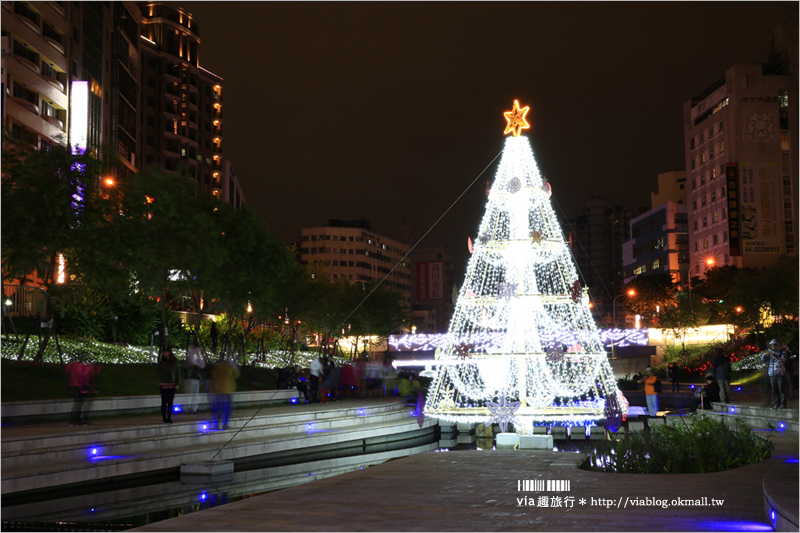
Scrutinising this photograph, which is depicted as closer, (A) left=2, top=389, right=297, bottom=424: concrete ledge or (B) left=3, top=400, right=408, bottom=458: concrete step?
(B) left=3, top=400, right=408, bottom=458: concrete step

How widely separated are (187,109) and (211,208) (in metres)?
78.9

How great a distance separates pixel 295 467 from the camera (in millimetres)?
17156

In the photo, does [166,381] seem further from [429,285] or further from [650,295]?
[429,285]

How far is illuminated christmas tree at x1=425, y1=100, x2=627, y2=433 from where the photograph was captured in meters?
22.0

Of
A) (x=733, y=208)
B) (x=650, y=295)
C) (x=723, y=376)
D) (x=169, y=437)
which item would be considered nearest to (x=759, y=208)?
(x=733, y=208)

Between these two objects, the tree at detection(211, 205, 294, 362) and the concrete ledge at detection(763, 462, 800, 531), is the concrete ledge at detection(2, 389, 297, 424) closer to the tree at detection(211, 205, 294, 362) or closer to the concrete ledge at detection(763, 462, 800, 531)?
the concrete ledge at detection(763, 462, 800, 531)

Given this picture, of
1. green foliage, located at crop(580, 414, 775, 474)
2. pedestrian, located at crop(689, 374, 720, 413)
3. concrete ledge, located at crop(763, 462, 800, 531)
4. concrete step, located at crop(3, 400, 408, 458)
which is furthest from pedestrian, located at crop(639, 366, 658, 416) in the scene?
concrete ledge, located at crop(763, 462, 800, 531)

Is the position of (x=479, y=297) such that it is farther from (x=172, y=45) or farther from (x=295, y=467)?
(x=172, y=45)

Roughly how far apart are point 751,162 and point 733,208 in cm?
636

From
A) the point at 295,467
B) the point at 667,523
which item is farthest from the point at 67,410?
the point at 667,523

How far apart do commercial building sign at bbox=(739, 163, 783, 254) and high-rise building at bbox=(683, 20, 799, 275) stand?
0.10 m

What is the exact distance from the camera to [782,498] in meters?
7.84

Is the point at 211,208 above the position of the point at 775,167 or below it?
below

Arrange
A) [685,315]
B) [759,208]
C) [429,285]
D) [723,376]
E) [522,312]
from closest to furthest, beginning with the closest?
[522,312] < [723,376] < [685,315] < [759,208] < [429,285]
